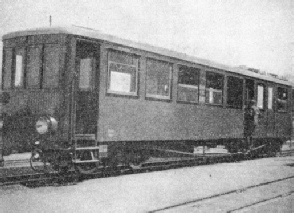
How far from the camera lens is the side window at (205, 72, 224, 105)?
1244 centimetres

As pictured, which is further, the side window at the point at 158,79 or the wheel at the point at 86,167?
the side window at the point at 158,79

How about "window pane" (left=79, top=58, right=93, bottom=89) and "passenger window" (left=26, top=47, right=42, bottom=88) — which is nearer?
"passenger window" (left=26, top=47, right=42, bottom=88)

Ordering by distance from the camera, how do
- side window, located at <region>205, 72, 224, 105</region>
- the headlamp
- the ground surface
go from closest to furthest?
the ground surface
the headlamp
side window, located at <region>205, 72, 224, 105</region>

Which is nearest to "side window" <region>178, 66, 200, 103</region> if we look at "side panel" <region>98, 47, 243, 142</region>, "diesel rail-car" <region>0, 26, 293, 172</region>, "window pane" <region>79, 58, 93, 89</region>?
"diesel rail-car" <region>0, 26, 293, 172</region>

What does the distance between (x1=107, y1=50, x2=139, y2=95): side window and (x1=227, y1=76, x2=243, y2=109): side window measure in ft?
15.5

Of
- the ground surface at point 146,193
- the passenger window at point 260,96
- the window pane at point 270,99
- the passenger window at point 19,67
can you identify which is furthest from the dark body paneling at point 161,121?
the window pane at point 270,99

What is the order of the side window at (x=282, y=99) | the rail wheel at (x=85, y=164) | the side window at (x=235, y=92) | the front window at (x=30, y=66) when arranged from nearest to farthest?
the rail wheel at (x=85, y=164)
the front window at (x=30, y=66)
the side window at (x=235, y=92)
the side window at (x=282, y=99)

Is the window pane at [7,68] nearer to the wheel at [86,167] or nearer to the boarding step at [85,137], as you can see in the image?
the boarding step at [85,137]

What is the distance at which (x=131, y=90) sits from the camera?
9750 millimetres

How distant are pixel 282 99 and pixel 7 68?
1180 centimetres

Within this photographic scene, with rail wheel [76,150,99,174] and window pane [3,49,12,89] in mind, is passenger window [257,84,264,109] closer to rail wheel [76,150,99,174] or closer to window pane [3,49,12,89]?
rail wheel [76,150,99,174]

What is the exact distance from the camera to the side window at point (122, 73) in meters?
9.21

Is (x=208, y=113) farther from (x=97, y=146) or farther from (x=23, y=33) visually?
(x=23, y=33)

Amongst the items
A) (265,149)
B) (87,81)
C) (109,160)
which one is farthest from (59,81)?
(265,149)
